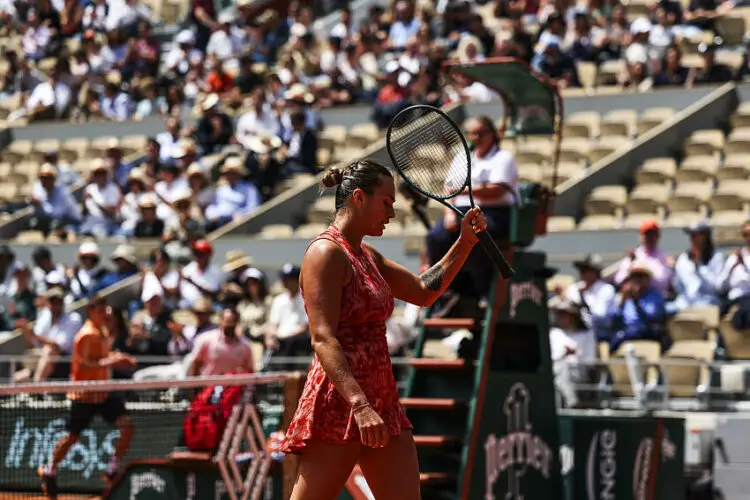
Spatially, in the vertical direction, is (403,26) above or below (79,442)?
above

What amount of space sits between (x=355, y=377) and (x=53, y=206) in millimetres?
13867

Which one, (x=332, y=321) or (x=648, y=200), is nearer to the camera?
(x=332, y=321)

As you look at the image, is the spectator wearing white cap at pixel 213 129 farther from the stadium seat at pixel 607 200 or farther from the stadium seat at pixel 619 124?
the stadium seat at pixel 607 200

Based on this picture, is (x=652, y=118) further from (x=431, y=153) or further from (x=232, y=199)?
(x=431, y=153)

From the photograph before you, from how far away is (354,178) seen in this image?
616 centimetres

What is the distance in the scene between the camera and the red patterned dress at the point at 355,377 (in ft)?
19.5

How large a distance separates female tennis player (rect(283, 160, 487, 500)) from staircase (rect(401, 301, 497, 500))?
326cm

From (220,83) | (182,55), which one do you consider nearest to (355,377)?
(220,83)

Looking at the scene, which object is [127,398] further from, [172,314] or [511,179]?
[172,314]

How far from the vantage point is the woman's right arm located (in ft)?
18.9

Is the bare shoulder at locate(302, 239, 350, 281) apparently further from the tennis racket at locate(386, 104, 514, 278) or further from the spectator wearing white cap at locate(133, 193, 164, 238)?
the spectator wearing white cap at locate(133, 193, 164, 238)

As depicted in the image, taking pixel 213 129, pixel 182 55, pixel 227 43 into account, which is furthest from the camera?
pixel 182 55

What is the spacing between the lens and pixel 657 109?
55.2 ft

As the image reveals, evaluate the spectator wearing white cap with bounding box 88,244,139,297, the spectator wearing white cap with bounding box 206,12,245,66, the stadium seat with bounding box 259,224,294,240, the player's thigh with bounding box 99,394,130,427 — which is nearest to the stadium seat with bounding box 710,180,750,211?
the stadium seat with bounding box 259,224,294,240
